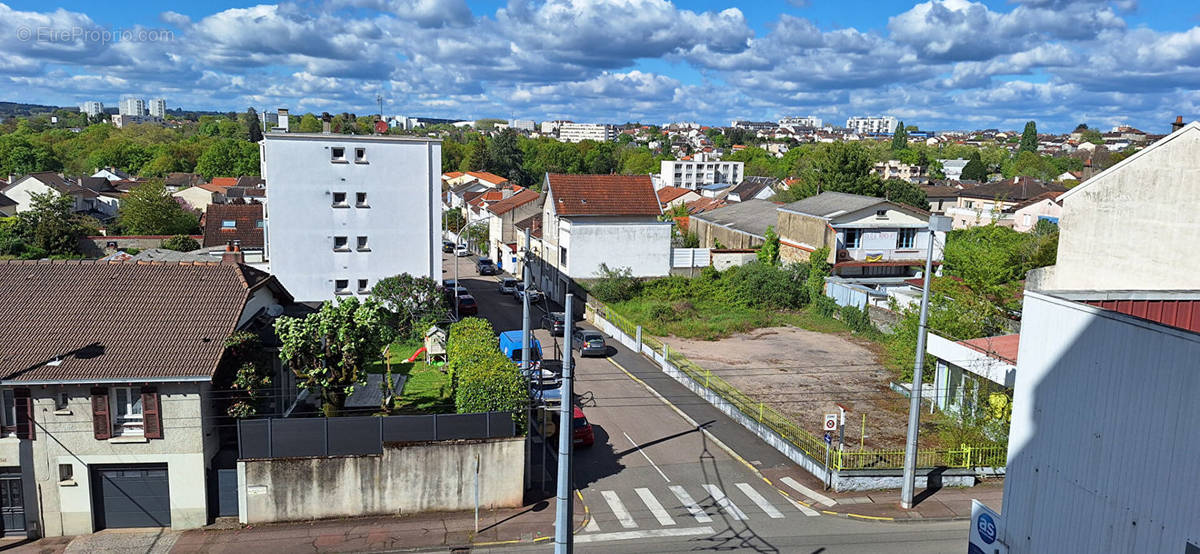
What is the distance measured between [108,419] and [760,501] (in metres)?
16.0

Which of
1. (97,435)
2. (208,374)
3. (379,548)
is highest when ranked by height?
(208,374)

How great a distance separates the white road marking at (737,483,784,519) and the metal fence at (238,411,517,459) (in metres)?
6.60

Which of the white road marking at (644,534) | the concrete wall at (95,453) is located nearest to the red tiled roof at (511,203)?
the concrete wall at (95,453)

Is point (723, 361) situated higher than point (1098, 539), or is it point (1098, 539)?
point (1098, 539)

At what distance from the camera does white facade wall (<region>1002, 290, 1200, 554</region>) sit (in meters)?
10.6

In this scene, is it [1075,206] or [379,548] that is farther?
[1075,206]

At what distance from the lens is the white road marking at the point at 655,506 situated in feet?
62.6

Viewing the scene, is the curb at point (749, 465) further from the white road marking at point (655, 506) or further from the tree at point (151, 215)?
the tree at point (151, 215)

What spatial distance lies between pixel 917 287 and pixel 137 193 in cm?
6314

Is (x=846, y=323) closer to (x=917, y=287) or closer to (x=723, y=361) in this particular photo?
(x=917, y=287)

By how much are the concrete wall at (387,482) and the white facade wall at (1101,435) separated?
37.2ft

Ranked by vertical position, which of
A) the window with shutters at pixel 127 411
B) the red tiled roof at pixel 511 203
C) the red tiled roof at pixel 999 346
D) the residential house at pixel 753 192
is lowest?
the window with shutters at pixel 127 411

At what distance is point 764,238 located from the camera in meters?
53.2

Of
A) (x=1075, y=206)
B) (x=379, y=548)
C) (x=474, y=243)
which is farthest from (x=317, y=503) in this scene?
(x=474, y=243)
